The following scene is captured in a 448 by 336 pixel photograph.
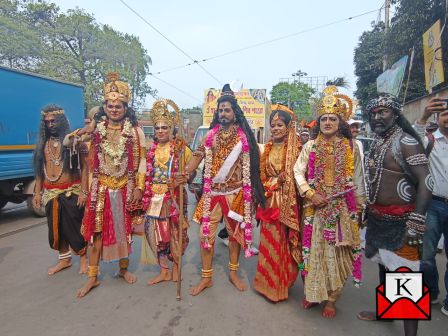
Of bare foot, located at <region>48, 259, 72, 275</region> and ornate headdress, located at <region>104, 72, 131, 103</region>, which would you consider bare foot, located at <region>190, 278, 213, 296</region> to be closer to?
bare foot, located at <region>48, 259, 72, 275</region>

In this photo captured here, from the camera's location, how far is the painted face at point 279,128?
125 inches

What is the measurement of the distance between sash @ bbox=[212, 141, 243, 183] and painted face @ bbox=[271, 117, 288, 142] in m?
0.39

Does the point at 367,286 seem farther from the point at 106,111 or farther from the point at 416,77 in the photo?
the point at 416,77

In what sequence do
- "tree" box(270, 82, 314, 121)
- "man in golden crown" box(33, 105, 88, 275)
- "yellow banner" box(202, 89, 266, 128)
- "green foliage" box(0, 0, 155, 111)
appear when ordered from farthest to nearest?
"tree" box(270, 82, 314, 121)
"green foliage" box(0, 0, 155, 111)
"yellow banner" box(202, 89, 266, 128)
"man in golden crown" box(33, 105, 88, 275)

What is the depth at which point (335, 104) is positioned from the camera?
289 centimetres

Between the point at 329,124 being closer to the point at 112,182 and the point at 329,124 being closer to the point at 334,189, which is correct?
the point at 334,189

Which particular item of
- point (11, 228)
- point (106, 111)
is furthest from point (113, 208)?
point (11, 228)

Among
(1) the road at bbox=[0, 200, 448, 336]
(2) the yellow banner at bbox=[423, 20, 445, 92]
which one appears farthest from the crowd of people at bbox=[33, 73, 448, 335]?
(2) the yellow banner at bbox=[423, 20, 445, 92]

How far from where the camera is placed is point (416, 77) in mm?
14000

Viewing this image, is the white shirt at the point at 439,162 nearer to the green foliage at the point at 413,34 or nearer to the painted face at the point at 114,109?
the painted face at the point at 114,109

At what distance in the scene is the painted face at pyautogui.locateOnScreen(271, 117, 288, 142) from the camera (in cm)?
317

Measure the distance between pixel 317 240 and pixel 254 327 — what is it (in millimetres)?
936

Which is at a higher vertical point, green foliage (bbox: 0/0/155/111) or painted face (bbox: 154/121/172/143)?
green foliage (bbox: 0/0/155/111)

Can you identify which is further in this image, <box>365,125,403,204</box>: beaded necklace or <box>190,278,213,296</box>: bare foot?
<box>190,278,213,296</box>: bare foot
